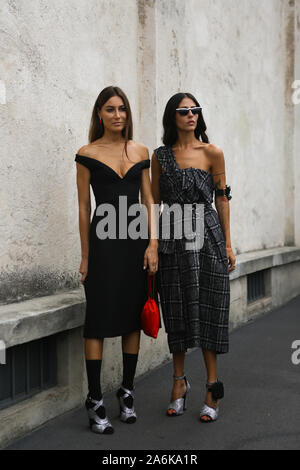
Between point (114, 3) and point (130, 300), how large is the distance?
244 centimetres

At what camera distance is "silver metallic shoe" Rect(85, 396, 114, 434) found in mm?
3459

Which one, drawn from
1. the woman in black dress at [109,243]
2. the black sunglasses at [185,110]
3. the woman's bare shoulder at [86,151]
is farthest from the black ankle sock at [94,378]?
the black sunglasses at [185,110]

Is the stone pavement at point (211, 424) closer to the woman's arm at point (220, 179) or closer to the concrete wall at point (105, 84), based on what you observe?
the concrete wall at point (105, 84)

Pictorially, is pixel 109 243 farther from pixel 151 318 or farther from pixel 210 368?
pixel 210 368

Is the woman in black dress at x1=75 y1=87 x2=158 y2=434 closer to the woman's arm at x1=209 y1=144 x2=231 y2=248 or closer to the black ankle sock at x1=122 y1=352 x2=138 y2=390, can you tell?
the black ankle sock at x1=122 y1=352 x2=138 y2=390

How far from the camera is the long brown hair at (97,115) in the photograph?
3.52 m

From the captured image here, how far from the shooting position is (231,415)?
3.79 meters

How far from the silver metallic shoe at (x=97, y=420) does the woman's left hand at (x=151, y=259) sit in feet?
2.74

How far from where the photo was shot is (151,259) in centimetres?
358

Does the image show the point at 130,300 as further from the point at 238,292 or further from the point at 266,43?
the point at 266,43

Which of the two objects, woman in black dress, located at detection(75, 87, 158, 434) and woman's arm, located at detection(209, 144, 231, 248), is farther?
woman's arm, located at detection(209, 144, 231, 248)

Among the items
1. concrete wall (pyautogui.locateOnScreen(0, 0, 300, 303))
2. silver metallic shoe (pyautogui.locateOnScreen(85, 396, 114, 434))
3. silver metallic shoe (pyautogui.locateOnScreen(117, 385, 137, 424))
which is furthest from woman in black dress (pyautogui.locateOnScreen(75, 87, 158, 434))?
concrete wall (pyautogui.locateOnScreen(0, 0, 300, 303))
